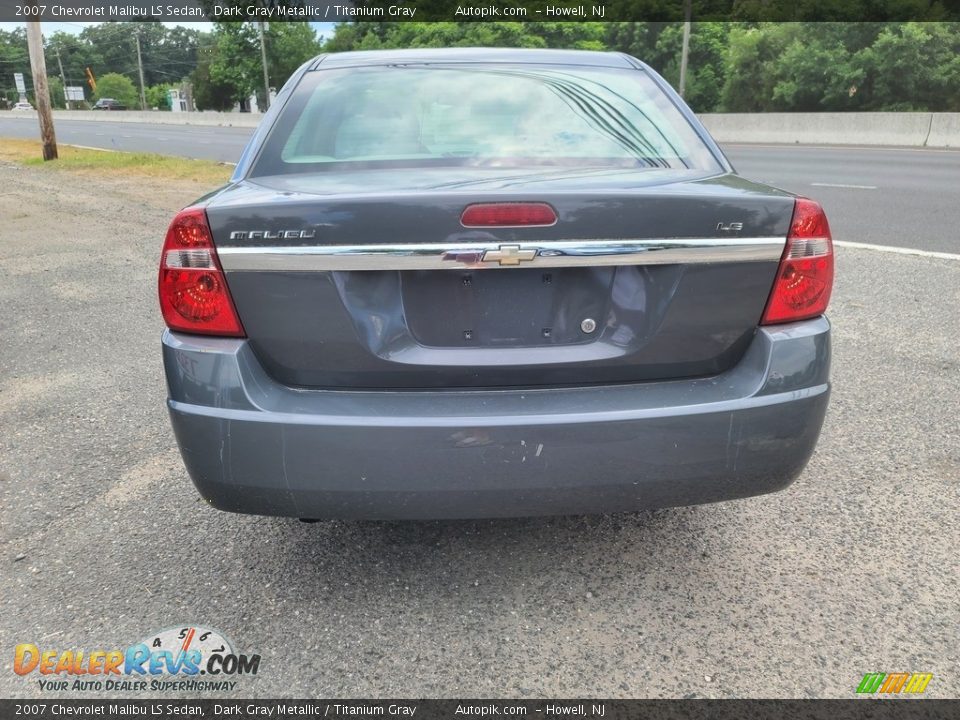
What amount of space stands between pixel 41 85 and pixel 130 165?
4.46 meters

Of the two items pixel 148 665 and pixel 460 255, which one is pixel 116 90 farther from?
pixel 460 255

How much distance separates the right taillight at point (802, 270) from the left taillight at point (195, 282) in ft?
4.86

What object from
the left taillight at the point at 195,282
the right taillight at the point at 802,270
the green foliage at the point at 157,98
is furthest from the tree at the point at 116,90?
the right taillight at the point at 802,270

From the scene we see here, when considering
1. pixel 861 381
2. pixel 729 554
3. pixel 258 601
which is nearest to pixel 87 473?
pixel 258 601

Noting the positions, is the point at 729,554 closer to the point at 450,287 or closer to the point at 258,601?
the point at 450,287

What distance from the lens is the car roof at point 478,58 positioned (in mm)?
3076

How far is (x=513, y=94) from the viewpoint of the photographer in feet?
9.27

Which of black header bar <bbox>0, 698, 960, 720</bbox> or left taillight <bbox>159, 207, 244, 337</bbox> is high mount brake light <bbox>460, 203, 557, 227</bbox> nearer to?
left taillight <bbox>159, 207, 244, 337</bbox>

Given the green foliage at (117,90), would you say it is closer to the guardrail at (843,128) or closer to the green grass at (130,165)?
the green grass at (130,165)

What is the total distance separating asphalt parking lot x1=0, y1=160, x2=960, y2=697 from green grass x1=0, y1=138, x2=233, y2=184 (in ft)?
36.3

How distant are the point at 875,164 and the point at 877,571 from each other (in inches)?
619

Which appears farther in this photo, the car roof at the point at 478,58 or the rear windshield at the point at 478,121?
the car roof at the point at 478,58

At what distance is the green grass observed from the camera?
14.7m

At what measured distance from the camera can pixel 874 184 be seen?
39.9ft
